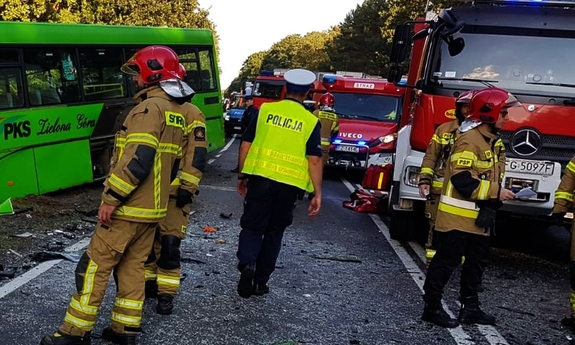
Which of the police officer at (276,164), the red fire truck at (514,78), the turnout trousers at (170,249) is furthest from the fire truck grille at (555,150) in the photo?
the turnout trousers at (170,249)

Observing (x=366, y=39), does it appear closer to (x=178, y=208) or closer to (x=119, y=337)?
(x=178, y=208)

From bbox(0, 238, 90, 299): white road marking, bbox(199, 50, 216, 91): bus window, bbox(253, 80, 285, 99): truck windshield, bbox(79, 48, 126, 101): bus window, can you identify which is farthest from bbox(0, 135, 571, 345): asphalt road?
bbox(253, 80, 285, 99): truck windshield

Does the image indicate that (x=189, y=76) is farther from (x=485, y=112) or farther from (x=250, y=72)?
(x=250, y=72)

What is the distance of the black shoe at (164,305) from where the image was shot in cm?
504

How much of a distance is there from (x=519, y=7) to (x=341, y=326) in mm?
4450

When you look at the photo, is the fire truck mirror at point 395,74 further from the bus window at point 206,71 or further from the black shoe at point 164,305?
the bus window at point 206,71

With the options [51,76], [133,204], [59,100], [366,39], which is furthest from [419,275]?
[366,39]

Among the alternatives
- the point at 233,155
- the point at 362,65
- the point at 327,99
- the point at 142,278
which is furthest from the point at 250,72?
the point at 142,278

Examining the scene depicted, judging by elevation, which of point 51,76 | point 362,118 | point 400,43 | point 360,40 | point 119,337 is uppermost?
point 400,43

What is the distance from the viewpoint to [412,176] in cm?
747

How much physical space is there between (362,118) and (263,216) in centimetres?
1005

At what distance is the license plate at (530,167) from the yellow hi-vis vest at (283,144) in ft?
8.47

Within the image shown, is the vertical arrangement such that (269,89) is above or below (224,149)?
above

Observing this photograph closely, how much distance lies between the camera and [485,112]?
5.17 meters
